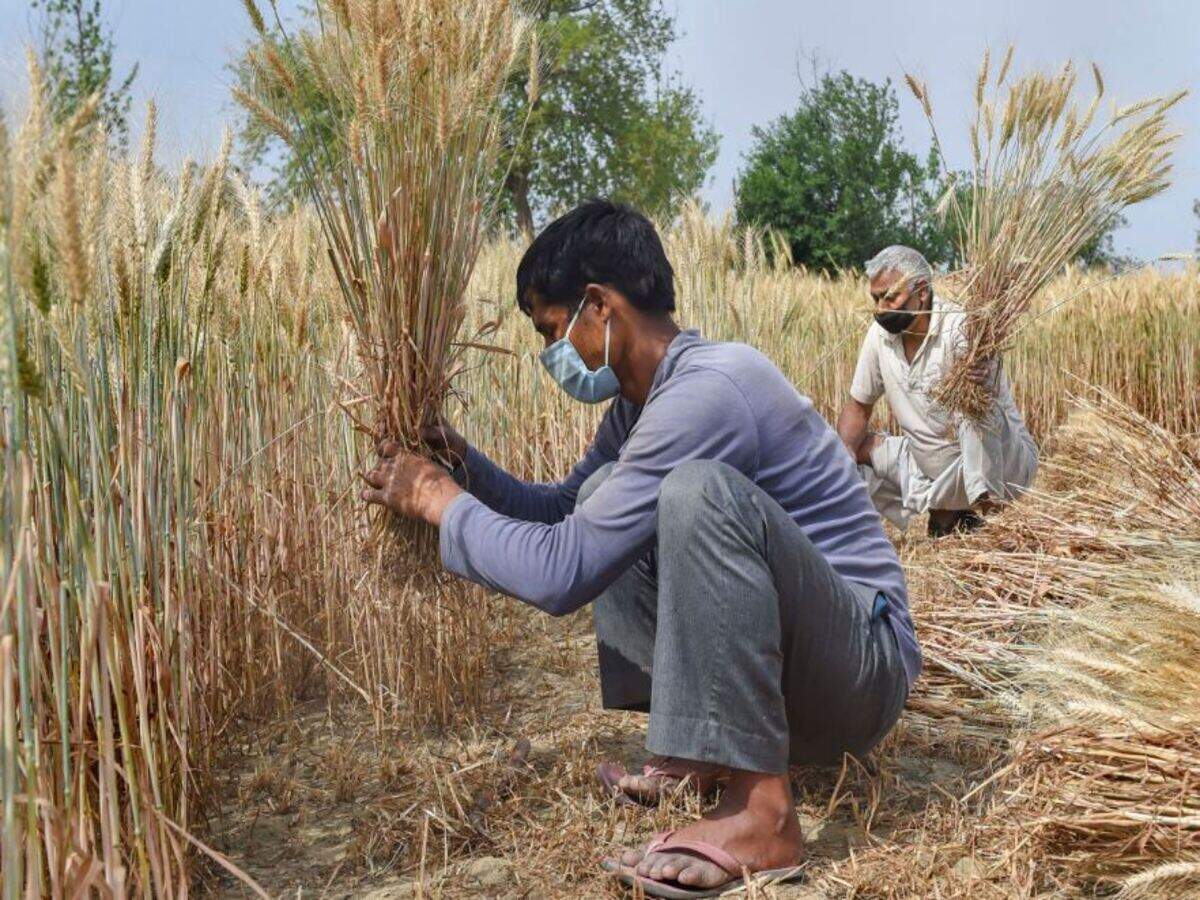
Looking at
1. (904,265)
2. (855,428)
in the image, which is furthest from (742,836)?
(855,428)

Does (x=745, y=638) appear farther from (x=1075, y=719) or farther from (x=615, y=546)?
(x=1075, y=719)

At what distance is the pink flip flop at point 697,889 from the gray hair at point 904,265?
2699 millimetres

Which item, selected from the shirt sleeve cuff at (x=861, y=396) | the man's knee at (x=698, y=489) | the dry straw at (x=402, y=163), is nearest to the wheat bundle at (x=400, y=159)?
the dry straw at (x=402, y=163)

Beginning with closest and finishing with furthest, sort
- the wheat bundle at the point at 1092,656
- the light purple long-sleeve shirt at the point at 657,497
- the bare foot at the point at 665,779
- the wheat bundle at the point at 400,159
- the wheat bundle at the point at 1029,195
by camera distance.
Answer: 1. the wheat bundle at the point at 1092,656
2. the light purple long-sleeve shirt at the point at 657,497
3. the wheat bundle at the point at 400,159
4. the bare foot at the point at 665,779
5. the wheat bundle at the point at 1029,195

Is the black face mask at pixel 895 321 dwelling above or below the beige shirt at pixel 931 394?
above

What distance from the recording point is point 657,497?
1.84 m

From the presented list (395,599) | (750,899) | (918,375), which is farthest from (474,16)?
(918,375)

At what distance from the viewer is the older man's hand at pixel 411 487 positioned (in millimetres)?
1912

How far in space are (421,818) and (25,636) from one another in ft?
3.43

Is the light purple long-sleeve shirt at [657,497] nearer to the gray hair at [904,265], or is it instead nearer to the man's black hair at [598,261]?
the man's black hair at [598,261]

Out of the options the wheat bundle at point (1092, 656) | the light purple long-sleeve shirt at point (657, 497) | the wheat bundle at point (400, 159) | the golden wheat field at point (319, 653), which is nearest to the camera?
the golden wheat field at point (319, 653)

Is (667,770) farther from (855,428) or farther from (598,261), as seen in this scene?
(855,428)

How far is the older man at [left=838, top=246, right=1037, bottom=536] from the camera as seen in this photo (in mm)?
4137

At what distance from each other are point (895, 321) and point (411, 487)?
2.76 m
